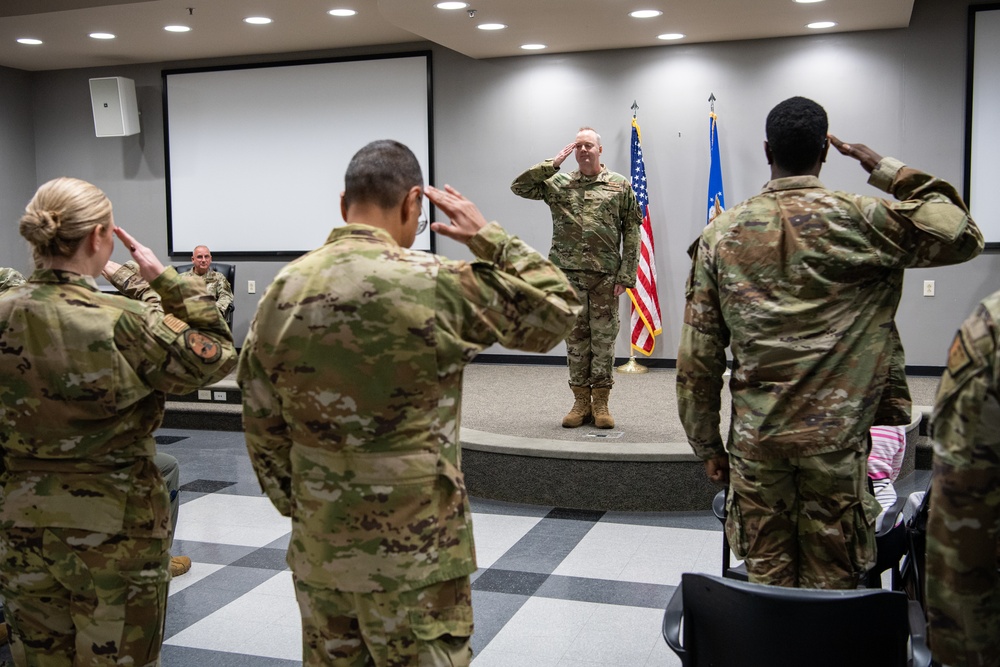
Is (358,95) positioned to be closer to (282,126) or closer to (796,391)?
(282,126)

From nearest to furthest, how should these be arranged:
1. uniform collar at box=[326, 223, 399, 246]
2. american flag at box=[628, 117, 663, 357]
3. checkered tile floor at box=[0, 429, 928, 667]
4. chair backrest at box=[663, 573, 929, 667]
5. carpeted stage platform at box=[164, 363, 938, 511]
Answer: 1. chair backrest at box=[663, 573, 929, 667]
2. uniform collar at box=[326, 223, 399, 246]
3. checkered tile floor at box=[0, 429, 928, 667]
4. carpeted stage platform at box=[164, 363, 938, 511]
5. american flag at box=[628, 117, 663, 357]

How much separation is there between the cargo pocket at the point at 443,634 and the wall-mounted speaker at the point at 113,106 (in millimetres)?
8794

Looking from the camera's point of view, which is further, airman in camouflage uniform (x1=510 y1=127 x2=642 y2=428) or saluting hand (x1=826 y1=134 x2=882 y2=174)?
airman in camouflage uniform (x1=510 y1=127 x2=642 y2=428)

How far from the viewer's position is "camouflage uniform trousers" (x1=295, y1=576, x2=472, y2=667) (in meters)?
1.60

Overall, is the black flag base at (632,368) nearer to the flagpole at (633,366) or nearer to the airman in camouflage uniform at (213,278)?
the flagpole at (633,366)

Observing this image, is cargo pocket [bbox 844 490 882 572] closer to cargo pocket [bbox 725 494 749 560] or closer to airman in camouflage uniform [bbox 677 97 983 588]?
airman in camouflage uniform [bbox 677 97 983 588]

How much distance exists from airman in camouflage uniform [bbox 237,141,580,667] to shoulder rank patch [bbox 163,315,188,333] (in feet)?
1.08

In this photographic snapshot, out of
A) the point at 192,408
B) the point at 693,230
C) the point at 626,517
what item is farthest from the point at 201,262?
the point at 626,517

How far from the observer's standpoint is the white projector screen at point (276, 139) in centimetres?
867

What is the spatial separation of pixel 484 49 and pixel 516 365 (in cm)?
268

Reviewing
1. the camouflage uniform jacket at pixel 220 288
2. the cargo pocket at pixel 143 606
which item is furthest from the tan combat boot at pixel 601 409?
the camouflage uniform jacket at pixel 220 288

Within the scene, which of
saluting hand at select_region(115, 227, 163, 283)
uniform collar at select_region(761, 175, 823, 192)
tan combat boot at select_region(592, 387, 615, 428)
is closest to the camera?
saluting hand at select_region(115, 227, 163, 283)

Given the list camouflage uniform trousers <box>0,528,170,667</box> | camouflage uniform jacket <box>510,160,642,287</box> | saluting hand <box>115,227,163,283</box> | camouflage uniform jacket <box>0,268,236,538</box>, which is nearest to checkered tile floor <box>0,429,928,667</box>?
camouflage uniform trousers <box>0,528,170,667</box>

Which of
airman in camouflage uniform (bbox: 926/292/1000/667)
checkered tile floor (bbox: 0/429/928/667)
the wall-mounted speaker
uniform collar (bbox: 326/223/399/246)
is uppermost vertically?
the wall-mounted speaker
